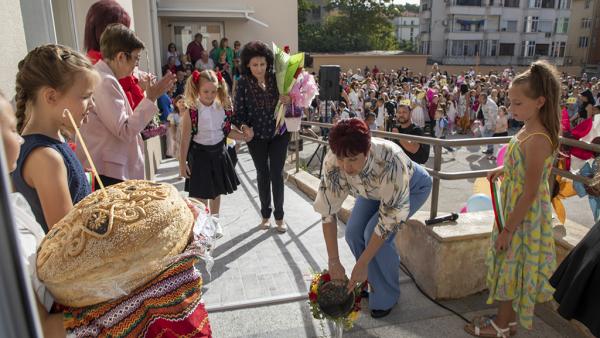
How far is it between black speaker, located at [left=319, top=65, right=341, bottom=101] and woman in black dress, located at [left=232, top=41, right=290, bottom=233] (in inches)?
216

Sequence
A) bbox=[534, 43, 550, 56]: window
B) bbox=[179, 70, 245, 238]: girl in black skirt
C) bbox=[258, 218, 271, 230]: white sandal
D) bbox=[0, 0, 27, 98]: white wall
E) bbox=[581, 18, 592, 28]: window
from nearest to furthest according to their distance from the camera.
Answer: bbox=[0, 0, 27, 98]: white wall, bbox=[179, 70, 245, 238]: girl in black skirt, bbox=[258, 218, 271, 230]: white sandal, bbox=[581, 18, 592, 28]: window, bbox=[534, 43, 550, 56]: window

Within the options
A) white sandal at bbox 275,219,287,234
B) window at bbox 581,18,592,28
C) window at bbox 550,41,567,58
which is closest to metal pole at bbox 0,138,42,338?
white sandal at bbox 275,219,287,234

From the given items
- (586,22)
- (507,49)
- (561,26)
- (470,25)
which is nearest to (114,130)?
(470,25)

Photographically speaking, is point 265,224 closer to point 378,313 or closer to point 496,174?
point 378,313

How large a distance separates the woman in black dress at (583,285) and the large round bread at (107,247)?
1944mm

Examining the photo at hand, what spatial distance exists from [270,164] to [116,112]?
1.94 meters

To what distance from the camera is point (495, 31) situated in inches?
2066

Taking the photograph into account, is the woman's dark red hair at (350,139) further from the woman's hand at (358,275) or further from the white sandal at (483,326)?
the white sandal at (483,326)

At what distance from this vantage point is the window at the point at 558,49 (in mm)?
53784

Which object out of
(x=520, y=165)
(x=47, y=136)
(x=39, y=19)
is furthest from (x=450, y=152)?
(x=47, y=136)

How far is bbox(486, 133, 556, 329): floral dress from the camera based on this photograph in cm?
239

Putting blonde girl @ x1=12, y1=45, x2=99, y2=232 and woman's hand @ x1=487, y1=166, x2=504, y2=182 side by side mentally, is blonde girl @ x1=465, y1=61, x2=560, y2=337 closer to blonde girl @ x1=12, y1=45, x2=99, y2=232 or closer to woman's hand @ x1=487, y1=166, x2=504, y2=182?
woman's hand @ x1=487, y1=166, x2=504, y2=182

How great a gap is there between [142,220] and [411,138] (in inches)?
99.8

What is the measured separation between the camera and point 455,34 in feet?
168
